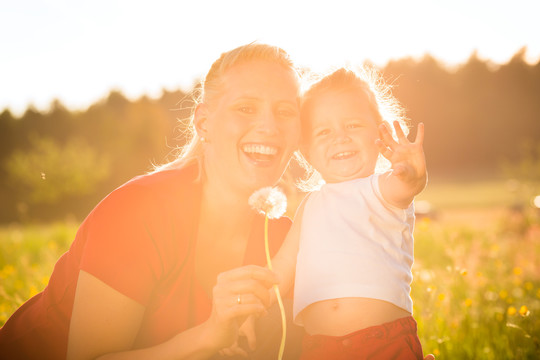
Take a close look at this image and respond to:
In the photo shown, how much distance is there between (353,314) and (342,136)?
3.21 feet

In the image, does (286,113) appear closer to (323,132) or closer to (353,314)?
(323,132)

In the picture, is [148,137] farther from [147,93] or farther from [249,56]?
[249,56]

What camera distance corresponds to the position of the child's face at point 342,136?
264cm

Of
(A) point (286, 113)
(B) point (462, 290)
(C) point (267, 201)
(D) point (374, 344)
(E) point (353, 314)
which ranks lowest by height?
(B) point (462, 290)

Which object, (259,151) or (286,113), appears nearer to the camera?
(259,151)

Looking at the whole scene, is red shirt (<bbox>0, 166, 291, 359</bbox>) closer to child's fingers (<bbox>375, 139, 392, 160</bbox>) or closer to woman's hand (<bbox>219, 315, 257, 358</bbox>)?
woman's hand (<bbox>219, 315, 257, 358</bbox>)

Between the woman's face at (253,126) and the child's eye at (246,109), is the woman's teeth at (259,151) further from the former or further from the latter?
the child's eye at (246,109)

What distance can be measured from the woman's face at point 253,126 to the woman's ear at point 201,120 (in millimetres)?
67

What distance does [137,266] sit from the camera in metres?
2.12

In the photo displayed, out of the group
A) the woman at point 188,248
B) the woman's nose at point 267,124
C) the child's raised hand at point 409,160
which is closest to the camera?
the woman at point 188,248

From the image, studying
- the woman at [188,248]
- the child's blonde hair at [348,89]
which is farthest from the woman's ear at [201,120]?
the child's blonde hair at [348,89]

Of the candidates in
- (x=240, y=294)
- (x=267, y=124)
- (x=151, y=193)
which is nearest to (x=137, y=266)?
(x=151, y=193)

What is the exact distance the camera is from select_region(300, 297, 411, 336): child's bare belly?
7.48ft

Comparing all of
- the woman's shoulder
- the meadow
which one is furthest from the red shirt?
the meadow
